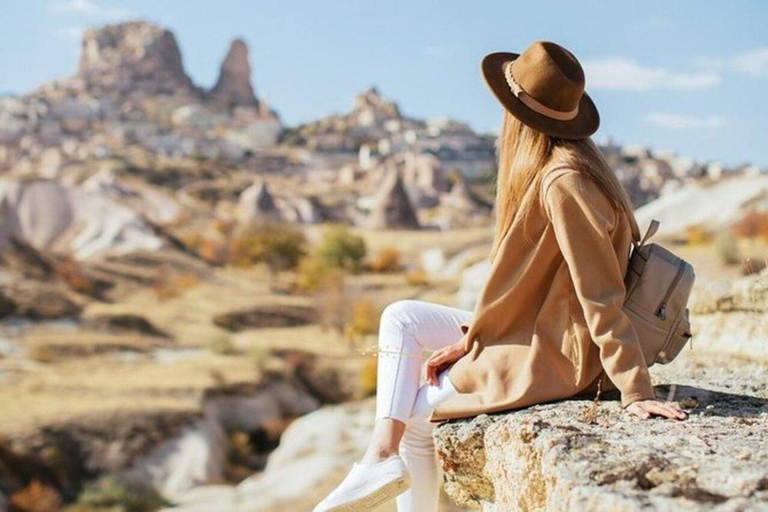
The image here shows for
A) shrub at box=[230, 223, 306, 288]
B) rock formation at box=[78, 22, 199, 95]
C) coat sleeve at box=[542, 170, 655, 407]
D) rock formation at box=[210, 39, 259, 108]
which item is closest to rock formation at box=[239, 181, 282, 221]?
shrub at box=[230, 223, 306, 288]

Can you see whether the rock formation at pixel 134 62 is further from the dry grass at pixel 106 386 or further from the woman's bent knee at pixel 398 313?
the woman's bent knee at pixel 398 313

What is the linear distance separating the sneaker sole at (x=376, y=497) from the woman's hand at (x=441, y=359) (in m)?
0.33

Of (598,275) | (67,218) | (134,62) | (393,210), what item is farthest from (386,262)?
(134,62)

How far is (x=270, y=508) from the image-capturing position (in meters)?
11.0

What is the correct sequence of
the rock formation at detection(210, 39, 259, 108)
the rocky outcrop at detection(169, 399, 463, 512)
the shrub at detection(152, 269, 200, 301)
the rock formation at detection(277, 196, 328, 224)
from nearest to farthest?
A: the rocky outcrop at detection(169, 399, 463, 512) → the shrub at detection(152, 269, 200, 301) → the rock formation at detection(277, 196, 328, 224) → the rock formation at detection(210, 39, 259, 108)

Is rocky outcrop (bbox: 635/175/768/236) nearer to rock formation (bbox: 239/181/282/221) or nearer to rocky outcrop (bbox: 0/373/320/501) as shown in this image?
rocky outcrop (bbox: 0/373/320/501)

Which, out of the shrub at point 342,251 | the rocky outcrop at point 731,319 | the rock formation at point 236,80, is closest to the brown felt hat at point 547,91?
the rocky outcrop at point 731,319

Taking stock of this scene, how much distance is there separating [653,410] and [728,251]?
50.5 ft

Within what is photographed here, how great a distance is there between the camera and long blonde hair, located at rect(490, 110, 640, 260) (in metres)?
2.25

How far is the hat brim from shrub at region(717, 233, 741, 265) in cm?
1467

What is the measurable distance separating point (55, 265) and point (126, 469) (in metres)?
12.9

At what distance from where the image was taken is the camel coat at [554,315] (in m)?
2.16

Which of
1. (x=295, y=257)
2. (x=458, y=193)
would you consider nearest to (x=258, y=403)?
(x=295, y=257)

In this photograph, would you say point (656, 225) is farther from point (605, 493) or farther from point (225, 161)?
point (225, 161)
